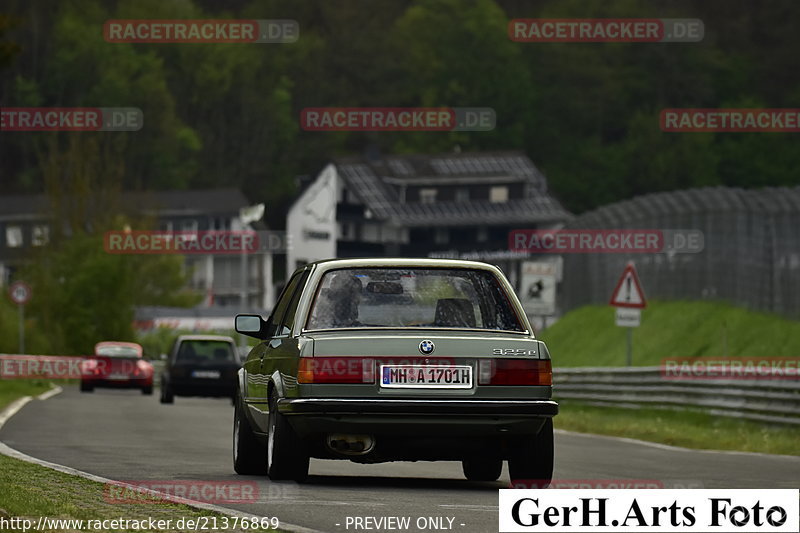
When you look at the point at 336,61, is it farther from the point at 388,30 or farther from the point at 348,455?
the point at 348,455

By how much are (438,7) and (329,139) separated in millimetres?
12971

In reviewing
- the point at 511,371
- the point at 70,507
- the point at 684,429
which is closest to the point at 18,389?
the point at 684,429

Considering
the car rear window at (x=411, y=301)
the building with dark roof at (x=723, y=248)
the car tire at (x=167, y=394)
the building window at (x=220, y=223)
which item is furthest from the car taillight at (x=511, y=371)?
the building window at (x=220, y=223)

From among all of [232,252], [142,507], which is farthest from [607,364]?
[232,252]

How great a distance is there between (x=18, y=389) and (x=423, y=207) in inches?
3440

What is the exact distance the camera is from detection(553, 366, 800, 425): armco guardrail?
80.8ft

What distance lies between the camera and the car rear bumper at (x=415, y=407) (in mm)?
13148

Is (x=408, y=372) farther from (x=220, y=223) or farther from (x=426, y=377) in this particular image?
(x=220, y=223)

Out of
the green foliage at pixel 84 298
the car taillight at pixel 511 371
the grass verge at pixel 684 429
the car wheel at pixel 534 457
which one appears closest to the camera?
the car taillight at pixel 511 371
